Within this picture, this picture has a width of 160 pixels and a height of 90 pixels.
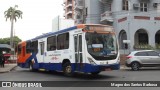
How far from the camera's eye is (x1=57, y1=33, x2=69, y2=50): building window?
1905cm

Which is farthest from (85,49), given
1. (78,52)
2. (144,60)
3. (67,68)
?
(144,60)

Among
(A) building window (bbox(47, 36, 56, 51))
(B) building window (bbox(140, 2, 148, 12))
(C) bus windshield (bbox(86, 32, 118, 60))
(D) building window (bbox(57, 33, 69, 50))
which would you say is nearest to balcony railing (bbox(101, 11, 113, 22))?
(B) building window (bbox(140, 2, 148, 12))

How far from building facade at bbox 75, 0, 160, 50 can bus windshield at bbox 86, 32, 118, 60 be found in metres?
19.5

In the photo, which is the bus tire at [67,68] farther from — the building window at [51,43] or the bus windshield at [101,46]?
the bus windshield at [101,46]

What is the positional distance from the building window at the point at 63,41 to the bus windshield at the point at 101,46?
87.0 inches

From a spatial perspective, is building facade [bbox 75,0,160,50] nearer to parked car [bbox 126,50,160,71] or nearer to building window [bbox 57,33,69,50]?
parked car [bbox 126,50,160,71]

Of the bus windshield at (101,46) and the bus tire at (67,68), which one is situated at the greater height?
the bus windshield at (101,46)

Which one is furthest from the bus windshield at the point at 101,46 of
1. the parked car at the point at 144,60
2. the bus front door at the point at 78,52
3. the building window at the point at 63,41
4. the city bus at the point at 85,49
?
the parked car at the point at 144,60

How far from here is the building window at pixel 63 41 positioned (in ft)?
62.5

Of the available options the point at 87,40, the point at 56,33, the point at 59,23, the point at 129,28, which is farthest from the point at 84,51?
the point at 129,28

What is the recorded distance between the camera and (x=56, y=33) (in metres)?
20.7

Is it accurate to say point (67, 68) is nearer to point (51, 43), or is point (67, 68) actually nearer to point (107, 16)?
point (51, 43)

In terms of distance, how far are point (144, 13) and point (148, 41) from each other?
3.87 m

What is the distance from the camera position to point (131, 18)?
38.8 metres
